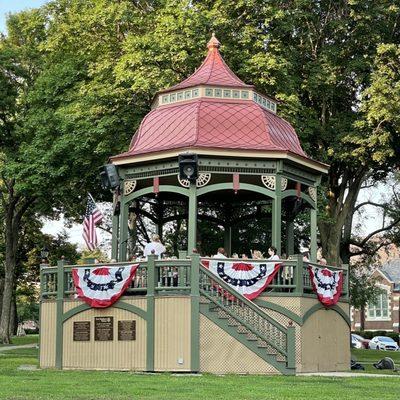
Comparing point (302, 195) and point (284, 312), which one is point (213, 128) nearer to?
point (302, 195)

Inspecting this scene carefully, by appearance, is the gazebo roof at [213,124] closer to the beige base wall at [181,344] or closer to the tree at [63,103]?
the beige base wall at [181,344]

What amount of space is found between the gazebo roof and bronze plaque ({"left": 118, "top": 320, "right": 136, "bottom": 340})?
470 centimetres

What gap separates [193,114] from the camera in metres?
25.5

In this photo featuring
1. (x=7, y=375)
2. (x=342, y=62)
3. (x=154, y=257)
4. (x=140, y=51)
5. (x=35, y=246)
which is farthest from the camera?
(x=35, y=246)

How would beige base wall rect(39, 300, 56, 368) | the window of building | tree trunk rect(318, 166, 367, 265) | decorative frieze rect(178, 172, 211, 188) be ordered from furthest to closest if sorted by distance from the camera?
the window of building
tree trunk rect(318, 166, 367, 265)
beige base wall rect(39, 300, 56, 368)
decorative frieze rect(178, 172, 211, 188)

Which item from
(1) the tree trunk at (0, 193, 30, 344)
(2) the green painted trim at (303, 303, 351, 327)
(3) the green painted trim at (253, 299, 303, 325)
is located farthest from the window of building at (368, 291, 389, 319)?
(3) the green painted trim at (253, 299, 303, 325)

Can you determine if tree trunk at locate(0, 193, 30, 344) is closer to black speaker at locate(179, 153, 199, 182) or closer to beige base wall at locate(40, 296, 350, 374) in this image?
beige base wall at locate(40, 296, 350, 374)

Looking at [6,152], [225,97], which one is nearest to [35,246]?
[6,152]

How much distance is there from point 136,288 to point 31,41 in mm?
24482

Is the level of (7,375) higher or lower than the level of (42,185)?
lower

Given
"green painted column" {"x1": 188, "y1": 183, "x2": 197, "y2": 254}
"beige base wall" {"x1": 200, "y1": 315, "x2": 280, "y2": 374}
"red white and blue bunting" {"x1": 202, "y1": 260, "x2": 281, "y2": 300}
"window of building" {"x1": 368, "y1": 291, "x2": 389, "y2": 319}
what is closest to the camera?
"beige base wall" {"x1": 200, "y1": 315, "x2": 280, "y2": 374}

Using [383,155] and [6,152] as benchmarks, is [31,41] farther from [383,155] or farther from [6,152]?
[383,155]

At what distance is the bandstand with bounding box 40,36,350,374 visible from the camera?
2184 cm

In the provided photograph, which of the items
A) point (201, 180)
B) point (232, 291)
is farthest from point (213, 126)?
point (232, 291)
